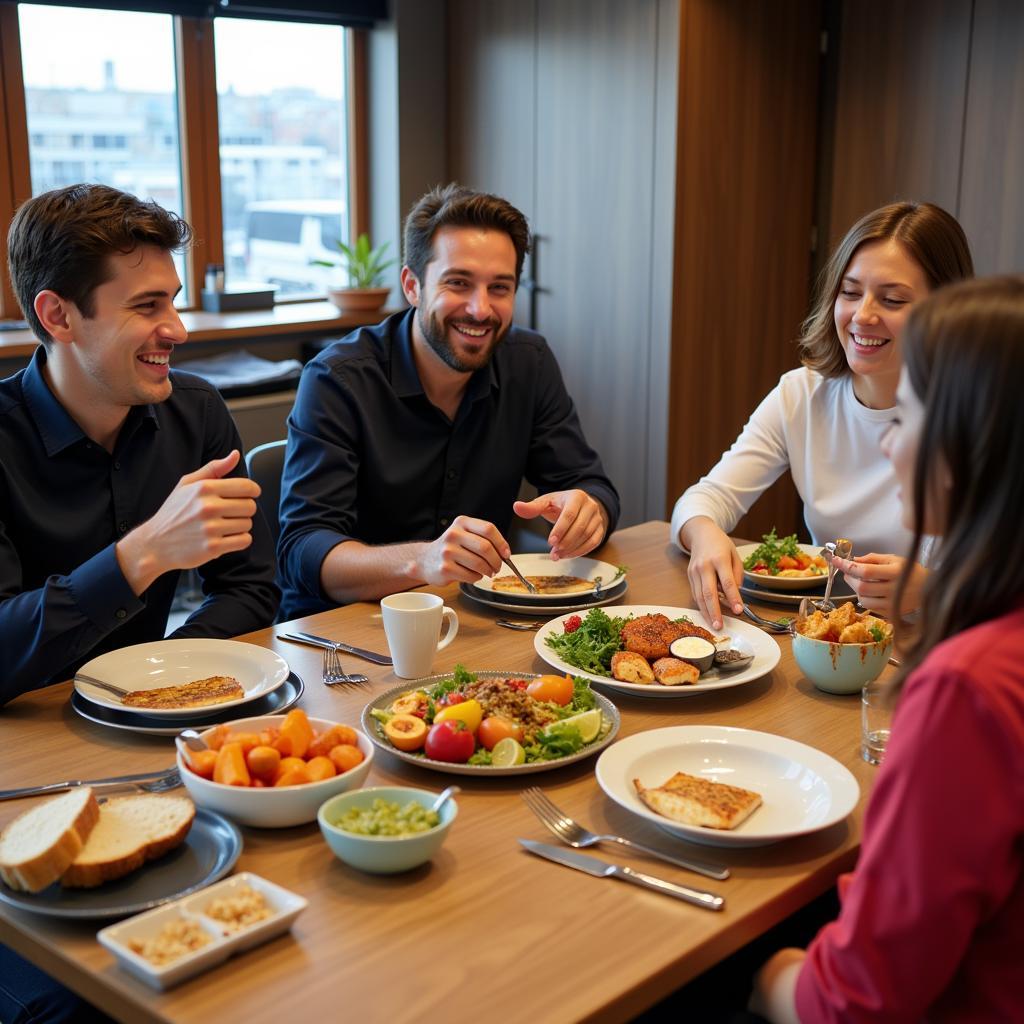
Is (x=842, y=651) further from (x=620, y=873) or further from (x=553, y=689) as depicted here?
(x=620, y=873)

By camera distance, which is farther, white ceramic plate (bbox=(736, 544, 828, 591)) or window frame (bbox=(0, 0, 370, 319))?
window frame (bbox=(0, 0, 370, 319))

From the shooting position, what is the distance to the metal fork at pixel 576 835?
1.20 metres

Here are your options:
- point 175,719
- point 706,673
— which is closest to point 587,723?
point 706,673

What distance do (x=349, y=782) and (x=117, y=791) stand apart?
0.28 metres

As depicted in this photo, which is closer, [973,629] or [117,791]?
[973,629]

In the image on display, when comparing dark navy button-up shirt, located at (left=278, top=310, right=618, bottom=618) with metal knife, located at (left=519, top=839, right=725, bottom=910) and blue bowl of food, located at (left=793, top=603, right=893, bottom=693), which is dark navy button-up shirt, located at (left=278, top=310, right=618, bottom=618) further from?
metal knife, located at (left=519, top=839, right=725, bottom=910)

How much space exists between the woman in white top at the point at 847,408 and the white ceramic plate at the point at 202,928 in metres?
1.07

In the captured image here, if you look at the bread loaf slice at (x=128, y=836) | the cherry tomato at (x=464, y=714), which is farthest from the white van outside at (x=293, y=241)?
the bread loaf slice at (x=128, y=836)

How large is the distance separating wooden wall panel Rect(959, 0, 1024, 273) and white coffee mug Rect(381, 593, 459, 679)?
3.05 m

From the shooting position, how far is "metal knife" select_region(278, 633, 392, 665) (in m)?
1.75

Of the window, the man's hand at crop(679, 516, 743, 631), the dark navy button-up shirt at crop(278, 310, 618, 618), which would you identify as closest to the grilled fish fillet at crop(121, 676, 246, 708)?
the dark navy button-up shirt at crop(278, 310, 618, 618)

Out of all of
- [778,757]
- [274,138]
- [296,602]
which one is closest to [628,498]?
[274,138]

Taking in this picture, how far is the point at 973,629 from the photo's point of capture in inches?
38.4

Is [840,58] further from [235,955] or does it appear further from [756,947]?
[235,955]
